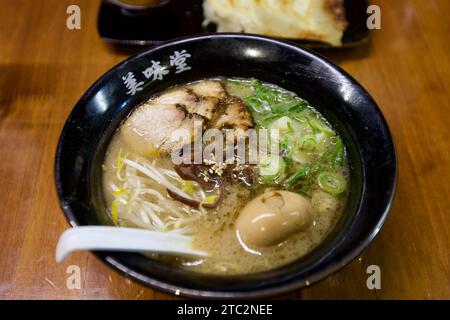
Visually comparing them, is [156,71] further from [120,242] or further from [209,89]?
[120,242]

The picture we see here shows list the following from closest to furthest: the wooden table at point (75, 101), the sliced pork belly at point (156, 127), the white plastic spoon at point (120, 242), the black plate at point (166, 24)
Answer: the white plastic spoon at point (120, 242)
the wooden table at point (75, 101)
the sliced pork belly at point (156, 127)
the black plate at point (166, 24)

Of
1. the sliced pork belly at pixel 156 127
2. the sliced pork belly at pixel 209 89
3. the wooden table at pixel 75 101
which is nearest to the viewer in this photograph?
the wooden table at pixel 75 101

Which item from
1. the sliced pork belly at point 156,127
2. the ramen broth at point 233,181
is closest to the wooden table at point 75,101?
the ramen broth at point 233,181

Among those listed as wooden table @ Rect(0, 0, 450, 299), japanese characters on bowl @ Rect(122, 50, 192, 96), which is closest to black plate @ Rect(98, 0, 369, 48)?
wooden table @ Rect(0, 0, 450, 299)

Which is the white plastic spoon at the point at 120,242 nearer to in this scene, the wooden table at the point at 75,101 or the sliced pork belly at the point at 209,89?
the wooden table at the point at 75,101

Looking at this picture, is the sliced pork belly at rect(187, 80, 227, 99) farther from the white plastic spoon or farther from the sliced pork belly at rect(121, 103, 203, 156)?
the white plastic spoon

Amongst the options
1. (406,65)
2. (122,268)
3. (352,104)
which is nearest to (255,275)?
(122,268)
